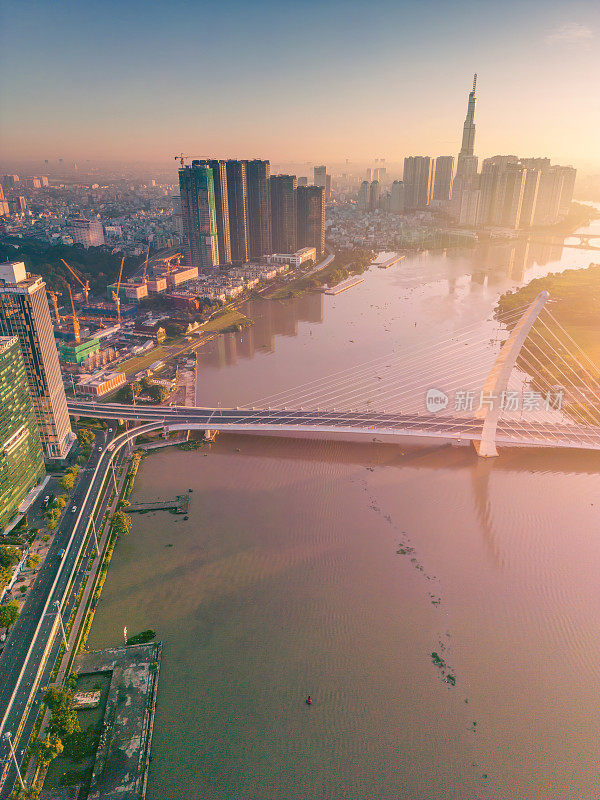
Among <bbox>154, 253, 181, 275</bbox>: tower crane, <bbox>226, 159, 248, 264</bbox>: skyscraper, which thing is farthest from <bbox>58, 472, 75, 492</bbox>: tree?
<bbox>226, 159, 248, 264</bbox>: skyscraper

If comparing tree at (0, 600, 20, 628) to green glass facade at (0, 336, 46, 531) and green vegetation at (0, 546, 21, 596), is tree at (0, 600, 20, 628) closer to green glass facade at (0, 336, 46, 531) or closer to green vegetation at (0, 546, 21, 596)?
green vegetation at (0, 546, 21, 596)

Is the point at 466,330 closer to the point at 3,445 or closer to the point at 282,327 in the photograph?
the point at 282,327

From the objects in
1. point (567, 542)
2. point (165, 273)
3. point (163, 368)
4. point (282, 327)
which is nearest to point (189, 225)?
point (165, 273)

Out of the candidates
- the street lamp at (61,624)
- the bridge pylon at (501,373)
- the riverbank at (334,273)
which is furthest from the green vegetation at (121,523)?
the riverbank at (334,273)

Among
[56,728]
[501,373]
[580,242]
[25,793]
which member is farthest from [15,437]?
[580,242]

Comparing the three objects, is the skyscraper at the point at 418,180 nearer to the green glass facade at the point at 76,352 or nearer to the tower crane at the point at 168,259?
the tower crane at the point at 168,259

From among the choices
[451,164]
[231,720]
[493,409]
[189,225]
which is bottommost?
[231,720]
